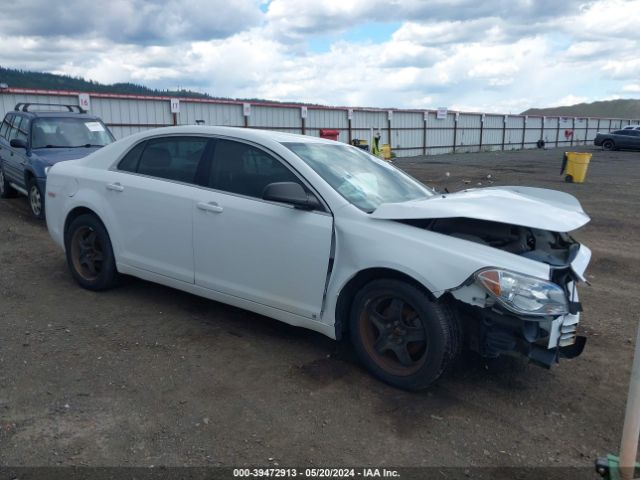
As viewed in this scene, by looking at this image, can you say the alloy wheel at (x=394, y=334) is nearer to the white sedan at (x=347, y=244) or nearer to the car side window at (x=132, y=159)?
the white sedan at (x=347, y=244)

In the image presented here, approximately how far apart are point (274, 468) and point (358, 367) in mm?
1256

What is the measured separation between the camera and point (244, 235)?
4.17 meters

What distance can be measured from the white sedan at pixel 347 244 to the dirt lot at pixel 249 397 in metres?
0.33

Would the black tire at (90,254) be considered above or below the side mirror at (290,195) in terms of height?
below

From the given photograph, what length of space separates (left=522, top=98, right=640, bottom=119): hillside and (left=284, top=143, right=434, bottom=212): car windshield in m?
125

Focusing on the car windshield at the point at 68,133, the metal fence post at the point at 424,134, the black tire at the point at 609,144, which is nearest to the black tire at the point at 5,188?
the car windshield at the point at 68,133

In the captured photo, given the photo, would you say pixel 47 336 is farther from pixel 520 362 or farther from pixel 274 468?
pixel 520 362

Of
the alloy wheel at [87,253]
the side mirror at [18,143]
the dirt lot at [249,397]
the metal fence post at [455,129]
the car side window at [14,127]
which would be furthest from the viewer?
the metal fence post at [455,129]

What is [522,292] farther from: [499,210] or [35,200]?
[35,200]

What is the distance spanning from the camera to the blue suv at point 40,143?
8.99 m

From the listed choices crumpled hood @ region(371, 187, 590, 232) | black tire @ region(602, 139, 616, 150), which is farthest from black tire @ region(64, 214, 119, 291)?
black tire @ region(602, 139, 616, 150)

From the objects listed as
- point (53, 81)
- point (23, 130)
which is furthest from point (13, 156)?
point (53, 81)

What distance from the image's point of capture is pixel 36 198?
9.16 m

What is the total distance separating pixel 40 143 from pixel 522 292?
8765 mm
